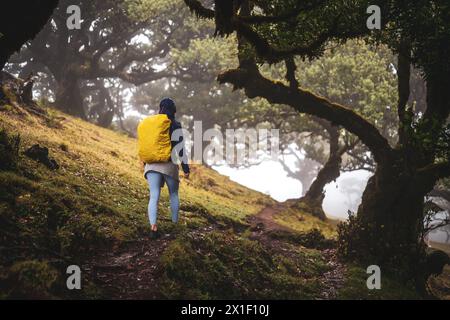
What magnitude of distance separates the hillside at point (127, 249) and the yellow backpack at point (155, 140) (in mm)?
1782

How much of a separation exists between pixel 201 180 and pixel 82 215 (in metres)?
12.6

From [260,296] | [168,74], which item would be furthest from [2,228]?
[168,74]

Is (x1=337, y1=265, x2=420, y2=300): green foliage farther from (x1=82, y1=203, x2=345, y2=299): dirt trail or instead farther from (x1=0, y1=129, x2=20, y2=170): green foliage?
(x1=0, y1=129, x2=20, y2=170): green foliage

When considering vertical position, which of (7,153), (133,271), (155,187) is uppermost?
(7,153)

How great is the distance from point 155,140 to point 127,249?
2.28 meters

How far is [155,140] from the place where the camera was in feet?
24.6

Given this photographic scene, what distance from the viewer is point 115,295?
18.3 ft

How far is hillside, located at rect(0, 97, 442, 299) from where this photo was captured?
18.8ft

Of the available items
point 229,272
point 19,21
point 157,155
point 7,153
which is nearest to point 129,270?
point 229,272

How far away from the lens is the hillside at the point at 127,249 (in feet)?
18.8

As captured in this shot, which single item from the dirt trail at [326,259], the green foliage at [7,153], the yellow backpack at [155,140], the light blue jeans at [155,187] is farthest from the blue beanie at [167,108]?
the dirt trail at [326,259]

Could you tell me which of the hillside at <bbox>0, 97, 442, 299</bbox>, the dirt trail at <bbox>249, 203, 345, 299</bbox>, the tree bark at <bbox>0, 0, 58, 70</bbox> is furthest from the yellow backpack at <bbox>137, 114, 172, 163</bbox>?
the dirt trail at <bbox>249, 203, 345, 299</bbox>

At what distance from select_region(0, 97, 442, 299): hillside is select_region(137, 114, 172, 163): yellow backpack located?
5.85 feet

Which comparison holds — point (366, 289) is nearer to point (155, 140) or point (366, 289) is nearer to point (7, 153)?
point (155, 140)
